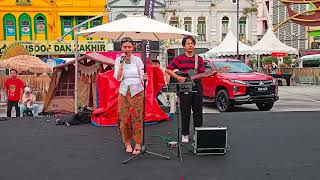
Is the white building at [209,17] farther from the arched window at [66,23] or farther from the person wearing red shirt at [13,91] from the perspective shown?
the person wearing red shirt at [13,91]

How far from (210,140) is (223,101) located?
7006mm

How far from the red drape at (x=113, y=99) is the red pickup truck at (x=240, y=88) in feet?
8.97

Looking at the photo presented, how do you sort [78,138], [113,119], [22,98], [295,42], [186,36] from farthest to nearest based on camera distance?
[295,42], [22,98], [113,119], [78,138], [186,36]

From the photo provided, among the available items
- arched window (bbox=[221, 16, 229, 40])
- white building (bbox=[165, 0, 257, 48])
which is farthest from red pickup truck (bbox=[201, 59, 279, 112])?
arched window (bbox=[221, 16, 229, 40])

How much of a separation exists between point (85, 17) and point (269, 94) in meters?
22.0

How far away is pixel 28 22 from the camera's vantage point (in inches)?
1262

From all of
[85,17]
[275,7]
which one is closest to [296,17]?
[85,17]

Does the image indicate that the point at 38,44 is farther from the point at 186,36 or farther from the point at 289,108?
the point at 186,36

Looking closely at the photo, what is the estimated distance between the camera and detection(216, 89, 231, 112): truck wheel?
1282 centimetres

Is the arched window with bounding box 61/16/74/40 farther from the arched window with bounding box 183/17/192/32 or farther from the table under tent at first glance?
the table under tent

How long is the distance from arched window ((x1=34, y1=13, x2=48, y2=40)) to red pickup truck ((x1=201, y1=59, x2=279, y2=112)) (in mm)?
21428

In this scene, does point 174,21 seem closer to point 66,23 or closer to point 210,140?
point 66,23

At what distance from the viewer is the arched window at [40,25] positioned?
3212 cm

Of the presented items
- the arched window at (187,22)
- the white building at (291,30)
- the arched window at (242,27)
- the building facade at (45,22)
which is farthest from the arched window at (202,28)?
the building facade at (45,22)
